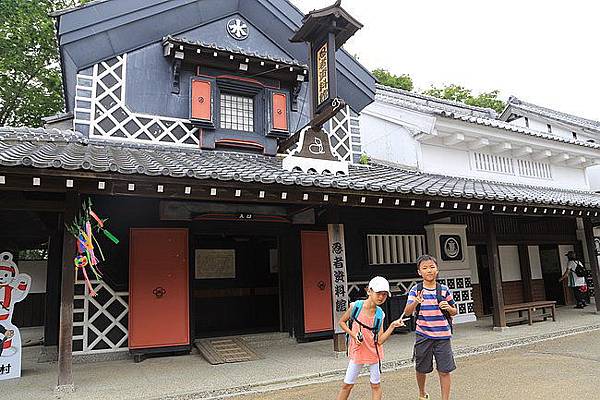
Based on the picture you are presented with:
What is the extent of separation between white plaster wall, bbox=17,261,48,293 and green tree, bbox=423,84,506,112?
78.4 feet

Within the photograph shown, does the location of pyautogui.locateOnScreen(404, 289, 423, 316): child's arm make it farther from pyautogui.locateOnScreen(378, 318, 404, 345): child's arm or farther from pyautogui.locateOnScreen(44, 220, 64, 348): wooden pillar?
pyautogui.locateOnScreen(44, 220, 64, 348): wooden pillar

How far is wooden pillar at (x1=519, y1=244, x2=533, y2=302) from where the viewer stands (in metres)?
12.3

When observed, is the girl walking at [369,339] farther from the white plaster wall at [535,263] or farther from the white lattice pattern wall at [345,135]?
the white plaster wall at [535,263]

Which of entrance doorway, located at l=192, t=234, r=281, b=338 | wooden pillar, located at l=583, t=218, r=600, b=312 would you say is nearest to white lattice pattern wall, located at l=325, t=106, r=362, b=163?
entrance doorway, located at l=192, t=234, r=281, b=338

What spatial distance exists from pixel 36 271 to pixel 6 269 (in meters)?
5.54

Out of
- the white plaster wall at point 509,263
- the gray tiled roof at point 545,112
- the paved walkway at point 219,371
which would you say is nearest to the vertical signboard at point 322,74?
the paved walkway at point 219,371

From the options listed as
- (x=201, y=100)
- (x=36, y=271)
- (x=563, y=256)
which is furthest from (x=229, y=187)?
(x=563, y=256)

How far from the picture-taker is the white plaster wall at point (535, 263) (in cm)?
1277

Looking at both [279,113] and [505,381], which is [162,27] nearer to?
[279,113]

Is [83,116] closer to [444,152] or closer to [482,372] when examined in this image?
[482,372]

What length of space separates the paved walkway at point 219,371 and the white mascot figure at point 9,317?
285 millimetres

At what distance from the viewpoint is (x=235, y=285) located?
9.59m

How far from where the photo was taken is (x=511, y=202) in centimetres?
813

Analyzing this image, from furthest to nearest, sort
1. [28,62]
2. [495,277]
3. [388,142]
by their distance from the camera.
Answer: [28,62] < [388,142] < [495,277]
